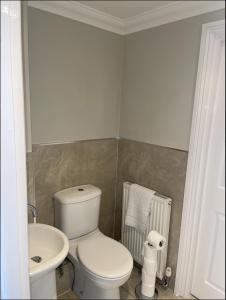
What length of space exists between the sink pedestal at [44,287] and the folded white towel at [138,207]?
70cm

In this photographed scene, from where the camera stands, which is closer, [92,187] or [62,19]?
[62,19]

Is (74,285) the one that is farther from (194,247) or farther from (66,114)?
(66,114)

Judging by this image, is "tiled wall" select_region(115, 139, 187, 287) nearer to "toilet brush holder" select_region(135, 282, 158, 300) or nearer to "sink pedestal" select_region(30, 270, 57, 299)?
"toilet brush holder" select_region(135, 282, 158, 300)

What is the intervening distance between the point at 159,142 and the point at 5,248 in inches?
31.2

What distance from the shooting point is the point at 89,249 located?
1.29 metres

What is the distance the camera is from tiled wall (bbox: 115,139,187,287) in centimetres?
99

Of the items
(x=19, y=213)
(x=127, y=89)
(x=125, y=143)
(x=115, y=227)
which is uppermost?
(x=127, y=89)

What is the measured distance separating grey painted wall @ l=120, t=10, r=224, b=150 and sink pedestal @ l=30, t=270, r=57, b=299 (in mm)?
746

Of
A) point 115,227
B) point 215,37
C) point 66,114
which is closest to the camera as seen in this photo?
point 215,37

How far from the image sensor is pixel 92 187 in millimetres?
1354

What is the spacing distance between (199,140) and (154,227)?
932mm

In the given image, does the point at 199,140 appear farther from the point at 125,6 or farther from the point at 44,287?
the point at 44,287

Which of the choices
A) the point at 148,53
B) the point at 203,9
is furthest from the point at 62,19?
the point at 203,9

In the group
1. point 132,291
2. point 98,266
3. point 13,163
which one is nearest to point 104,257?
point 98,266
